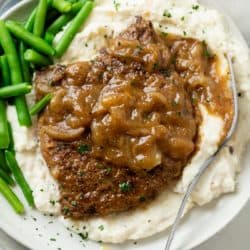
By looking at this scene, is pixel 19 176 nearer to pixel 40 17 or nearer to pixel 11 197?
pixel 11 197

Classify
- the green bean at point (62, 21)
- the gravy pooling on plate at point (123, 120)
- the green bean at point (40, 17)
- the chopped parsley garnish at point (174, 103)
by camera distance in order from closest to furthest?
the gravy pooling on plate at point (123, 120) < the chopped parsley garnish at point (174, 103) < the green bean at point (40, 17) < the green bean at point (62, 21)

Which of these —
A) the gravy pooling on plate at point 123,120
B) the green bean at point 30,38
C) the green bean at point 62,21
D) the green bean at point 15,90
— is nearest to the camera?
the gravy pooling on plate at point 123,120

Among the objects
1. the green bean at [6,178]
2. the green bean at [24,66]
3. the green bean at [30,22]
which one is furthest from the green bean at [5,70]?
the green bean at [6,178]

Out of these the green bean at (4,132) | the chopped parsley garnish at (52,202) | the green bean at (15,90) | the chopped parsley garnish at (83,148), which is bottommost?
the chopped parsley garnish at (52,202)

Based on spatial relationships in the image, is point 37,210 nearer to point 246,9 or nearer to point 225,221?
point 225,221

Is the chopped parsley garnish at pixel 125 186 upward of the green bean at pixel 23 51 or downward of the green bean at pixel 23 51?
downward

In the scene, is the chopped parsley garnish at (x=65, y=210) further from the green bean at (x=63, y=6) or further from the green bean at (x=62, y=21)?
the green bean at (x=63, y=6)

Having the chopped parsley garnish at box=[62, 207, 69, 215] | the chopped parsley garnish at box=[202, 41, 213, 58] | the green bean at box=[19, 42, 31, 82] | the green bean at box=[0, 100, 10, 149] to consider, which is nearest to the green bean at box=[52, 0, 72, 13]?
the green bean at box=[19, 42, 31, 82]
